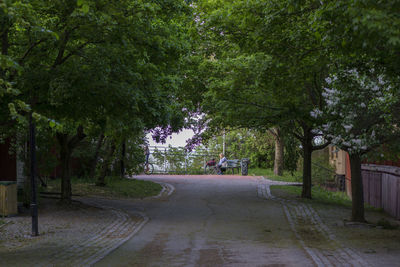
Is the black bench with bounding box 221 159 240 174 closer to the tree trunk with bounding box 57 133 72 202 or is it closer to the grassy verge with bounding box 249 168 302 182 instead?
the grassy verge with bounding box 249 168 302 182

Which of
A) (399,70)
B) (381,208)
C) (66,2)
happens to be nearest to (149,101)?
(66,2)

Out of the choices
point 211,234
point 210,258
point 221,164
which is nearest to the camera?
point 210,258

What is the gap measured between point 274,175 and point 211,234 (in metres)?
20.1

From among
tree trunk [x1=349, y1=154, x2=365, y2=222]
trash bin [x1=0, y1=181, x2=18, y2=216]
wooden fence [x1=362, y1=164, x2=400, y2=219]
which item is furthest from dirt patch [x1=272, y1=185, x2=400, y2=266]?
trash bin [x1=0, y1=181, x2=18, y2=216]

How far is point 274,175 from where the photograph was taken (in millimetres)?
31406

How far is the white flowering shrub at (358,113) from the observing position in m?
11.2

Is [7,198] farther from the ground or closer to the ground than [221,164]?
closer to the ground

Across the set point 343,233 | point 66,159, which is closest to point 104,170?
point 66,159

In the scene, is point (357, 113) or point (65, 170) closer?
point (357, 113)

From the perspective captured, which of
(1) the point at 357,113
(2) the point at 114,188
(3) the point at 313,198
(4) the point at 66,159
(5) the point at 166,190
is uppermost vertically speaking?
(1) the point at 357,113

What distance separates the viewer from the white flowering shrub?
36.6ft

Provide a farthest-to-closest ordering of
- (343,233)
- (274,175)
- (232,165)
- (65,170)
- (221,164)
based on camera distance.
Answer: (232,165) < (221,164) < (274,175) < (65,170) < (343,233)

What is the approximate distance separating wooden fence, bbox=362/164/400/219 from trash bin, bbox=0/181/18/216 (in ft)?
38.5

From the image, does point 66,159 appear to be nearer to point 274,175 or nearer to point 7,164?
point 7,164
